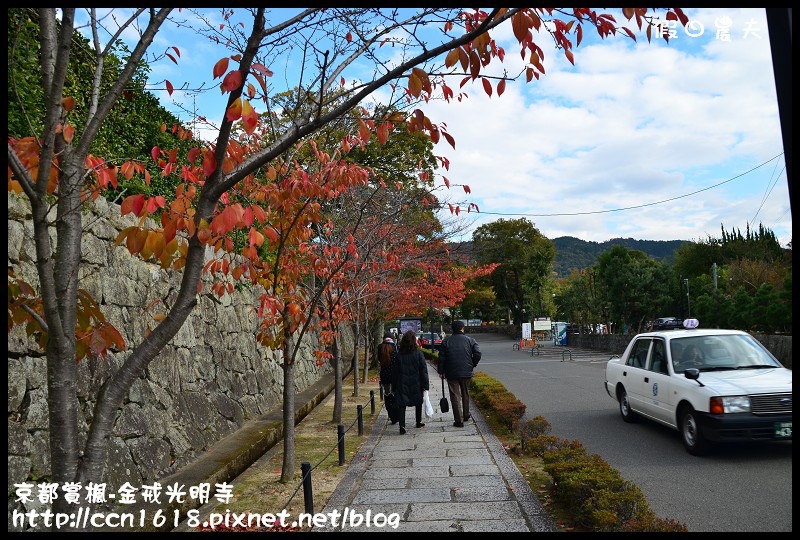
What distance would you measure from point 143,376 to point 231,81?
515 centimetres

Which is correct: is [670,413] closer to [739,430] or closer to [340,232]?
[739,430]

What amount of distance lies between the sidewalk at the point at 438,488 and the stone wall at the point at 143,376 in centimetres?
212

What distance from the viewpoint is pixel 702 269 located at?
59906mm

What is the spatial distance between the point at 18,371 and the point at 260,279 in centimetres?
283

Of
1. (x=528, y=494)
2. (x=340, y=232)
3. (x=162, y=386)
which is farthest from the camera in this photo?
(x=340, y=232)

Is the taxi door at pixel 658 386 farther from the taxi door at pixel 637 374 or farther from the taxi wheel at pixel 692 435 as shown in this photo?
the taxi wheel at pixel 692 435

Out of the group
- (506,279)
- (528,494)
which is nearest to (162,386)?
(528,494)

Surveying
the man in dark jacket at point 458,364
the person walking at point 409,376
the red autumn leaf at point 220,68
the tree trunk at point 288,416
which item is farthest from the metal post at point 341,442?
the red autumn leaf at point 220,68

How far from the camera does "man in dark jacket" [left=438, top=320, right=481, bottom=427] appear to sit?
35.2 feet

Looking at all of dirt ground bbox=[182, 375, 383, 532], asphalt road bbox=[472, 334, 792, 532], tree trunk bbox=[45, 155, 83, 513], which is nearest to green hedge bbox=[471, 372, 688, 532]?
asphalt road bbox=[472, 334, 792, 532]

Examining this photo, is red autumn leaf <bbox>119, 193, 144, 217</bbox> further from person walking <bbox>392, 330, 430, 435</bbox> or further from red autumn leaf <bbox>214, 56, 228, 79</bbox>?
person walking <bbox>392, 330, 430, 435</bbox>

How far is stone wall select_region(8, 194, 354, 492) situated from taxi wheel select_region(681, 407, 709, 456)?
245 inches

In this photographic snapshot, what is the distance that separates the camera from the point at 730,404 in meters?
7.07

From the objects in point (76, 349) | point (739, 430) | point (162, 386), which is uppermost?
point (76, 349)
